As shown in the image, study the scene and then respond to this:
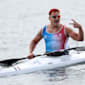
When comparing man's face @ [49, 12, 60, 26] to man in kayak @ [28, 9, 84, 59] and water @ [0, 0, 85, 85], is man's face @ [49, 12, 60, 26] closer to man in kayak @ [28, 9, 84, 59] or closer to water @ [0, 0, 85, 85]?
man in kayak @ [28, 9, 84, 59]

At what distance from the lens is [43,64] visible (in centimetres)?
1956

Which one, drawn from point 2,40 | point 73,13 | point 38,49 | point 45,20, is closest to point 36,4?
point 73,13

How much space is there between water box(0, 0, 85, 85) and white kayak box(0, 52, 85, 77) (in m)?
0.22

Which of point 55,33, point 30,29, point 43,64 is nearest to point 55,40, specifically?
point 55,33

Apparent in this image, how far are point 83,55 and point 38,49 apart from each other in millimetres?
5041

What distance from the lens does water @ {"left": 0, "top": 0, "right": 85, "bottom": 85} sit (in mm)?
18266

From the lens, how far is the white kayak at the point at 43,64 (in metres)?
19.2

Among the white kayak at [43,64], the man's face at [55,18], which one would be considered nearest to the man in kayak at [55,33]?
the man's face at [55,18]

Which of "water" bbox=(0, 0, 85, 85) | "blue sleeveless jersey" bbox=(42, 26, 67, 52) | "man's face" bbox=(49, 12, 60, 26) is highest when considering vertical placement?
"man's face" bbox=(49, 12, 60, 26)

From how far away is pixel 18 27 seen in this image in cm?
3319

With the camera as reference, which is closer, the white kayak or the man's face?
the white kayak

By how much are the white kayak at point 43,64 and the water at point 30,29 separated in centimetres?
22

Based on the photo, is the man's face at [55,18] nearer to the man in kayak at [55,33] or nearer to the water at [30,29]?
the man in kayak at [55,33]

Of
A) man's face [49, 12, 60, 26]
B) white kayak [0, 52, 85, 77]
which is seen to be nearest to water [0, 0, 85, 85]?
white kayak [0, 52, 85, 77]
